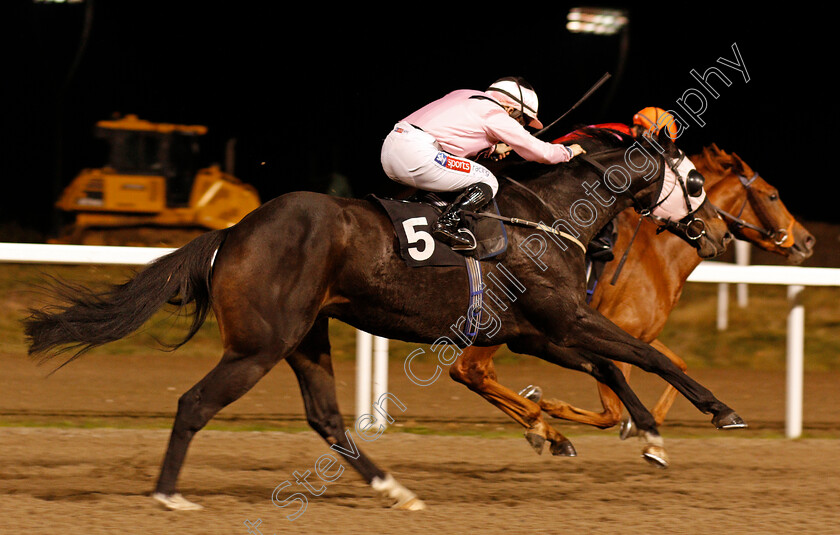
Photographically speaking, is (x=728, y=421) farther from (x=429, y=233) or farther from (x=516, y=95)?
(x=516, y=95)

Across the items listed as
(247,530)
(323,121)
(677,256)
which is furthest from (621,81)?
(247,530)

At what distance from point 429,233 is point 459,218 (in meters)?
0.14

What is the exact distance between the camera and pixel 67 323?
4.29 metres

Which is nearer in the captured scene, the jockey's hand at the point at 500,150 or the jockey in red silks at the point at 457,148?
the jockey in red silks at the point at 457,148

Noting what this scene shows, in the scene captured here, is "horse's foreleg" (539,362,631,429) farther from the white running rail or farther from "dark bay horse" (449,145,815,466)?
the white running rail

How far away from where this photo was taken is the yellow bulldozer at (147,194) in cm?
1465

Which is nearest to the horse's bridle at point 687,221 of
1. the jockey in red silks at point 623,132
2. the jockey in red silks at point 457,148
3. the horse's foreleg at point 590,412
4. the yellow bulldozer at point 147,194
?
the jockey in red silks at point 623,132

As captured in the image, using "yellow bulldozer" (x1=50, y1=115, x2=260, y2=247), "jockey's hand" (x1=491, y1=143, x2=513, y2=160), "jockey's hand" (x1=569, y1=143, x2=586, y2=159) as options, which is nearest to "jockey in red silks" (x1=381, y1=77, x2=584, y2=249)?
"jockey's hand" (x1=569, y1=143, x2=586, y2=159)

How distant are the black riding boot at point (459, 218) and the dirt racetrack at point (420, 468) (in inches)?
42.0

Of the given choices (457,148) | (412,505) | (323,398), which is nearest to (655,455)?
(412,505)

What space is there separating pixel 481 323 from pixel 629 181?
982 mm

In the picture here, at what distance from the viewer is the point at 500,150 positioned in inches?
187

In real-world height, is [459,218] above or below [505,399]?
above

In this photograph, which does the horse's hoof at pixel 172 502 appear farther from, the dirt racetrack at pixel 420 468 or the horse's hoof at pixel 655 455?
the horse's hoof at pixel 655 455
